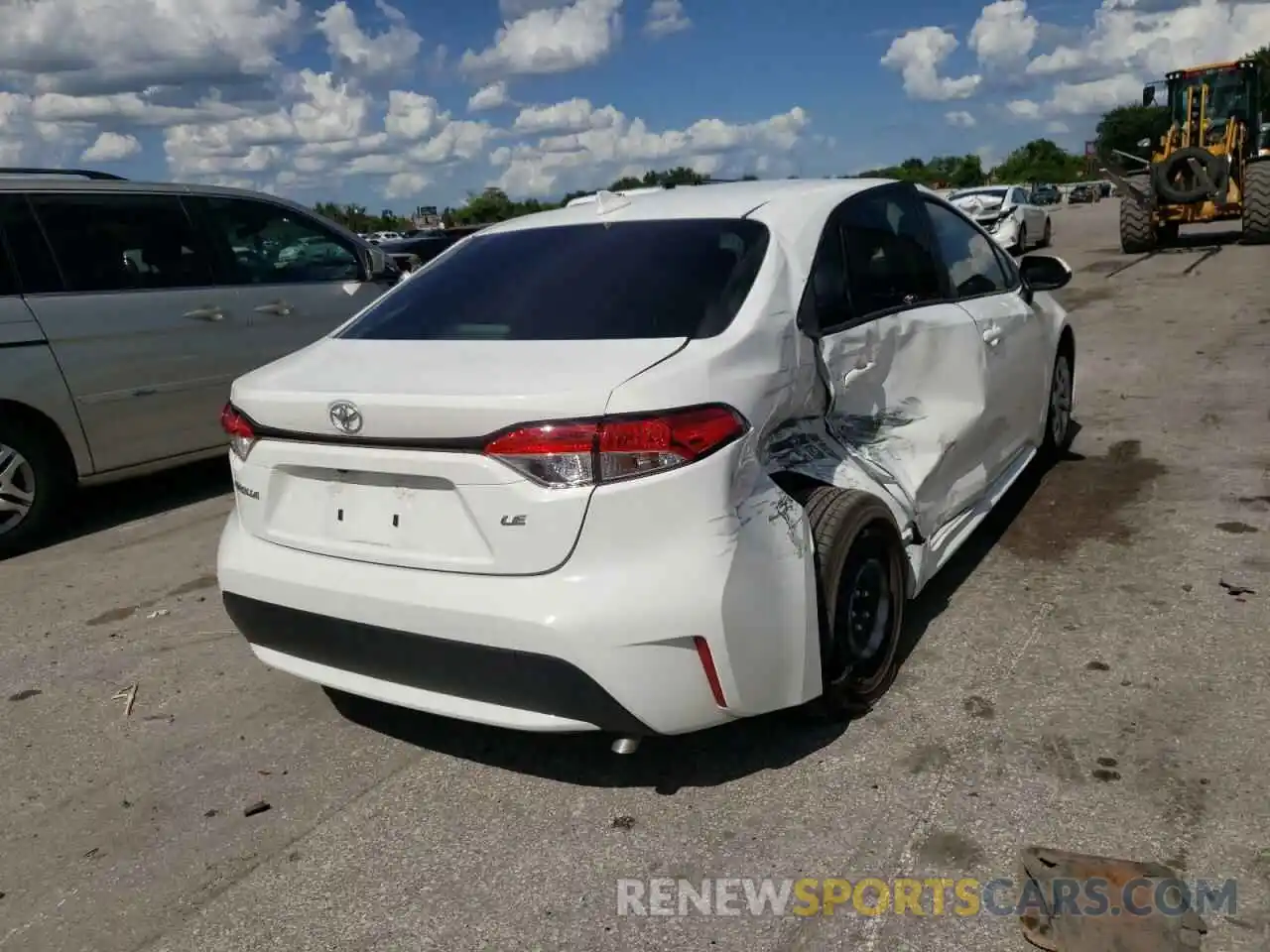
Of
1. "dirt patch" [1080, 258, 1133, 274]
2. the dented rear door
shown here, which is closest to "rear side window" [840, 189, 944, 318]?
the dented rear door

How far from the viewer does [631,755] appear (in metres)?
3.14

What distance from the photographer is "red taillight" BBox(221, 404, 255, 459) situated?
305 cm

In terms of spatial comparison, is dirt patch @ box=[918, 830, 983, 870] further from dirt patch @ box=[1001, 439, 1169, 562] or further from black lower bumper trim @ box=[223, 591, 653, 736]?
dirt patch @ box=[1001, 439, 1169, 562]

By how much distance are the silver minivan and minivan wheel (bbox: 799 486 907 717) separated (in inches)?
172

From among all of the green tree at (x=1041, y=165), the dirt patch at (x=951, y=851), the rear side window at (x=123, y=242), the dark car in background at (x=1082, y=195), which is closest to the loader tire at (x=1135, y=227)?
the rear side window at (x=123, y=242)

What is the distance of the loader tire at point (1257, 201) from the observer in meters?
16.1

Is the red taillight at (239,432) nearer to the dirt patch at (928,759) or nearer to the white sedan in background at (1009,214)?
the dirt patch at (928,759)

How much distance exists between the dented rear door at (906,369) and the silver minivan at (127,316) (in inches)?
161

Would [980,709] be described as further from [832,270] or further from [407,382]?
[407,382]

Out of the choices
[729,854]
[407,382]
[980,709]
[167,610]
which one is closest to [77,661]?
[167,610]

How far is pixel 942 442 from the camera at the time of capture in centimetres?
384

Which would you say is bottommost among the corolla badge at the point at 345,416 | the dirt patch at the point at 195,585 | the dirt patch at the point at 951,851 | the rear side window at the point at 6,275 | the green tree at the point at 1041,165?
the green tree at the point at 1041,165

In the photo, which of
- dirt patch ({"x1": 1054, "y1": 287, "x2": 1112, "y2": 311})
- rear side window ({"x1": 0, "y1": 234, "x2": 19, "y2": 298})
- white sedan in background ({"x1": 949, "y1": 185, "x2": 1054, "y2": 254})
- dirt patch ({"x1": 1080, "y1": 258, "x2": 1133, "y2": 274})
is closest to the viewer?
rear side window ({"x1": 0, "y1": 234, "x2": 19, "y2": 298})

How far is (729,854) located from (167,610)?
3014mm
